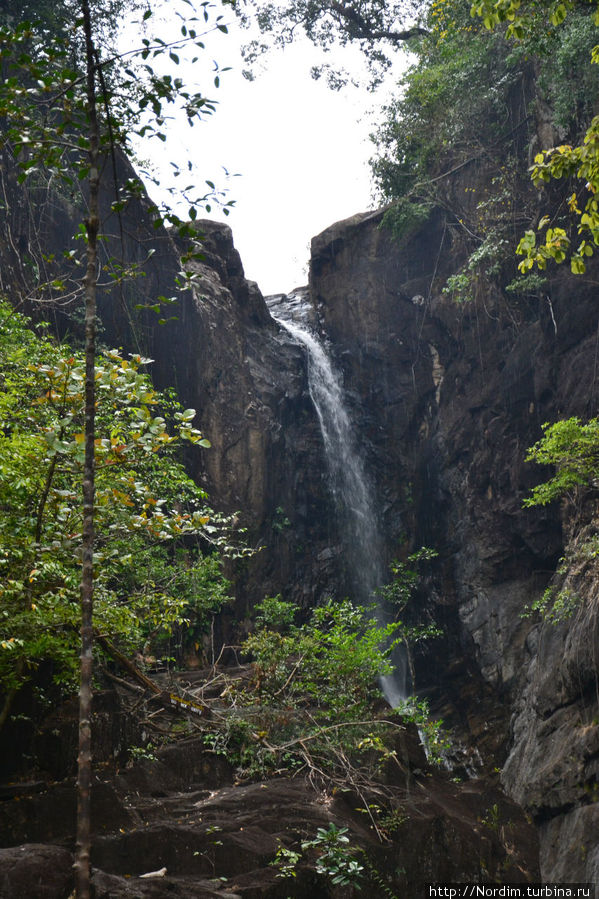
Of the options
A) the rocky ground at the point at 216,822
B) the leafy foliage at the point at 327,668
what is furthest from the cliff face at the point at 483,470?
the leafy foliage at the point at 327,668

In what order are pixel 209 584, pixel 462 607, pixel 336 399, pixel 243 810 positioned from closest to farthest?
pixel 243 810 < pixel 209 584 < pixel 462 607 < pixel 336 399

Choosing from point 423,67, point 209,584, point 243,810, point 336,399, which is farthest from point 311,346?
point 243,810

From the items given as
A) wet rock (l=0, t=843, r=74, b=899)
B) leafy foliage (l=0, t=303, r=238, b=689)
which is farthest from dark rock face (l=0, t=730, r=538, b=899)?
leafy foliage (l=0, t=303, r=238, b=689)

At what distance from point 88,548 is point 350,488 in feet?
46.9

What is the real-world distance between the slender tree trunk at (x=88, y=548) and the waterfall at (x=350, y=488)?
12979 millimetres

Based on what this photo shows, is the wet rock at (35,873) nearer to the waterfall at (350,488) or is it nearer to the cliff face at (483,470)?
the cliff face at (483,470)

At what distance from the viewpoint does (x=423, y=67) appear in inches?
704

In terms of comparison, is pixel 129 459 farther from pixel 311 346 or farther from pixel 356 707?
pixel 311 346

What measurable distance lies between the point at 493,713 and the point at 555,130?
12450 mm

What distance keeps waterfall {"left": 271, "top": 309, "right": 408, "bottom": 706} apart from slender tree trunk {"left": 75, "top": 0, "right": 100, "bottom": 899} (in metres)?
13.0

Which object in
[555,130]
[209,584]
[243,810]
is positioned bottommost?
[243,810]

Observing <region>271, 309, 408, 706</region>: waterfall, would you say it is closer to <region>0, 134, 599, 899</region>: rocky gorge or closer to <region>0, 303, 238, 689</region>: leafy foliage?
<region>0, 134, 599, 899</region>: rocky gorge

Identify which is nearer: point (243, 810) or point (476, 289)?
point (243, 810)

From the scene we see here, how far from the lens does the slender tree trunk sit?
364cm
